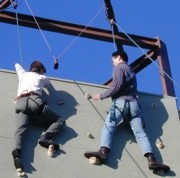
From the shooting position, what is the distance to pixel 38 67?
29.2 ft

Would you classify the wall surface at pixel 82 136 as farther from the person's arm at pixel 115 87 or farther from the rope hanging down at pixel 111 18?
the rope hanging down at pixel 111 18

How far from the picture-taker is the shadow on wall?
8328 mm

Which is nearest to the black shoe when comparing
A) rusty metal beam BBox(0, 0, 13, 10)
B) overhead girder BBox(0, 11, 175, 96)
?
overhead girder BBox(0, 11, 175, 96)

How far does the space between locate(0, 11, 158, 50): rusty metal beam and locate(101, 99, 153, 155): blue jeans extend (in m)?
2.90

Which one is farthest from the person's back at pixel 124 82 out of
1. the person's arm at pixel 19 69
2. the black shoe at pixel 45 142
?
the person's arm at pixel 19 69

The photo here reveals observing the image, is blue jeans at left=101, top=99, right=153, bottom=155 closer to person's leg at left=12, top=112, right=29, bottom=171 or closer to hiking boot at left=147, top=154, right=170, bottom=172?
hiking boot at left=147, top=154, right=170, bottom=172

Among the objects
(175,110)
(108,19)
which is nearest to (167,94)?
(175,110)

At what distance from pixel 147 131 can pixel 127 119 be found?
0.43 metres

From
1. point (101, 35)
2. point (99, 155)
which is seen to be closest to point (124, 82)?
point (99, 155)

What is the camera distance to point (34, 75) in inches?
341

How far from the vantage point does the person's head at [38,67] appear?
29.2 ft

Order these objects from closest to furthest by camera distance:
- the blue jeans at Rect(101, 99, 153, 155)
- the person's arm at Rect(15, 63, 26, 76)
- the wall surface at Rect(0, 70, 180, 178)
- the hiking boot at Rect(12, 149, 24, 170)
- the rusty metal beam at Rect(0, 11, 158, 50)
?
1. the hiking boot at Rect(12, 149, 24, 170)
2. the wall surface at Rect(0, 70, 180, 178)
3. the blue jeans at Rect(101, 99, 153, 155)
4. the person's arm at Rect(15, 63, 26, 76)
5. the rusty metal beam at Rect(0, 11, 158, 50)

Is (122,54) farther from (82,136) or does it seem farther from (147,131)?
(82,136)

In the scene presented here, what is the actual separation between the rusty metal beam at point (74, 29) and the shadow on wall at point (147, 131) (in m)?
2.21
